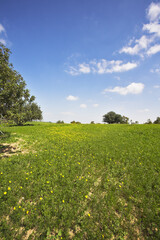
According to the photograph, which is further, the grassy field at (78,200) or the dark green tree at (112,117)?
the dark green tree at (112,117)

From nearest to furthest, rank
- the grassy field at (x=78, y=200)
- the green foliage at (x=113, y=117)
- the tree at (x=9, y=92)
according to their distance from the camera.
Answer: the grassy field at (x=78, y=200) < the tree at (x=9, y=92) < the green foliage at (x=113, y=117)

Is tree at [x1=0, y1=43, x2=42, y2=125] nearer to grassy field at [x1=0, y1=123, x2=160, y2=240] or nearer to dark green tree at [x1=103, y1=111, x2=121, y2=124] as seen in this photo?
grassy field at [x1=0, y1=123, x2=160, y2=240]

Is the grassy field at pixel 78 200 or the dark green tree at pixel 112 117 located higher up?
the dark green tree at pixel 112 117

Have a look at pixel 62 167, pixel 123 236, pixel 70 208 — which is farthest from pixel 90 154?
pixel 123 236

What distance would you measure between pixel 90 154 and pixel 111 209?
5352 millimetres

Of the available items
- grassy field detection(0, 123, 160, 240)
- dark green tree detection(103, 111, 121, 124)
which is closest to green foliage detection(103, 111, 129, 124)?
dark green tree detection(103, 111, 121, 124)

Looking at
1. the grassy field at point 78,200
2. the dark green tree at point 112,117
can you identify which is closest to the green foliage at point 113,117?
the dark green tree at point 112,117

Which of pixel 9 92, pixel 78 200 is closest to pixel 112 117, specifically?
pixel 9 92

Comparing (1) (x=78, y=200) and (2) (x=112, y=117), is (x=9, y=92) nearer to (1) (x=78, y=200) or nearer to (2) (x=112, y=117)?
(1) (x=78, y=200)

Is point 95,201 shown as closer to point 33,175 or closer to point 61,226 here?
point 61,226

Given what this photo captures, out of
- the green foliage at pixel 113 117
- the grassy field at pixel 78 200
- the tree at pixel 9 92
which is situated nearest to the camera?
the grassy field at pixel 78 200

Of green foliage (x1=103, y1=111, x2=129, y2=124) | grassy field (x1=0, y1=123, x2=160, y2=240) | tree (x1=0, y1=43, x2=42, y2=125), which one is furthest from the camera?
green foliage (x1=103, y1=111, x2=129, y2=124)

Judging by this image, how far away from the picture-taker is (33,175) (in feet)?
20.0

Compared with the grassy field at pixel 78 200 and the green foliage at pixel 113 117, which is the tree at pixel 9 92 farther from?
the green foliage at pixel 113 117
